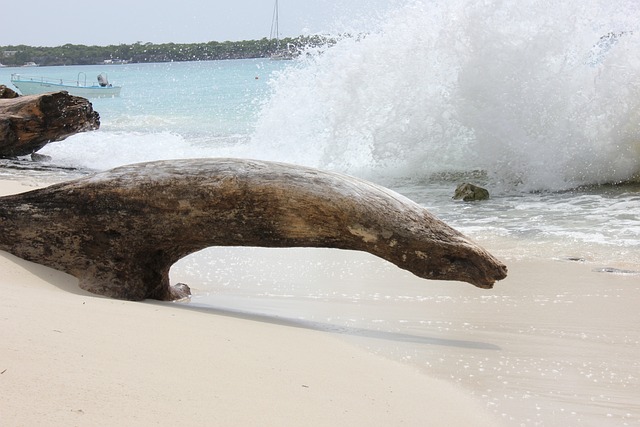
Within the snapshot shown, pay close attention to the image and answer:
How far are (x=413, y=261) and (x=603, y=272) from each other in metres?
2.22

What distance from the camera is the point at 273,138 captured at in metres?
15.0

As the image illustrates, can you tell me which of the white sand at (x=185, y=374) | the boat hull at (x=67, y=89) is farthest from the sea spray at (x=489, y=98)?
the boat hull at (x=67, y=89)

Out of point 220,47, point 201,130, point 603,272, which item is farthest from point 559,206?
point 220,47

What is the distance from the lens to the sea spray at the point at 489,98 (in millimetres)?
10875

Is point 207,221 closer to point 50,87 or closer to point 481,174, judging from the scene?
point 481,174

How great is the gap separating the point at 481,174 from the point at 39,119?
6410mm

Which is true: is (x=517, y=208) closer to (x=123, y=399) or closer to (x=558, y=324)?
(x=558, y=324)

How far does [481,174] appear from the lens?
1160 cm

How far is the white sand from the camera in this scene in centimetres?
218

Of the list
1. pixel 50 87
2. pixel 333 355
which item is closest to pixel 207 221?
pixel 333 355

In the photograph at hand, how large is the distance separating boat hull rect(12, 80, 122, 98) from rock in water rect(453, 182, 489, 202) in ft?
91.4

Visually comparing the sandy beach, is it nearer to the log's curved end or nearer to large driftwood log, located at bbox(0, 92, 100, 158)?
the log's curved end

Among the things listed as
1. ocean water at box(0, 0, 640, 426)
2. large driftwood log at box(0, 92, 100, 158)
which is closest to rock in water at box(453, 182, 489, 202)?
ocean water at box(0, 0, 640, 426)

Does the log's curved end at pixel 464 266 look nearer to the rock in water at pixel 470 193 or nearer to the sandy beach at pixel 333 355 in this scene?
the sandy beach at pixel 333 355
